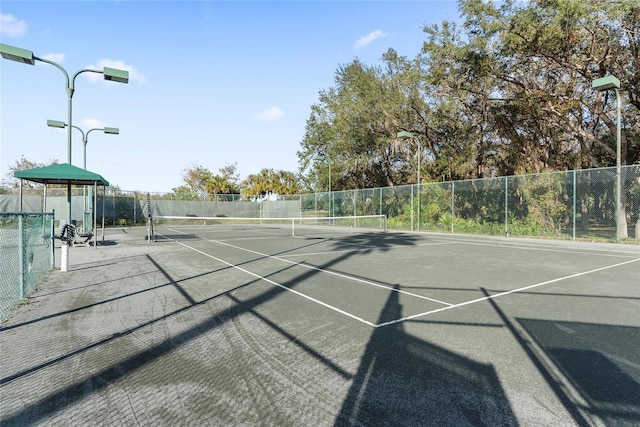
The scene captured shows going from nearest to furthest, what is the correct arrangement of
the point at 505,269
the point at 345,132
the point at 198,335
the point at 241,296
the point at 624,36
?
1. the point at 198,335
2. the point at 241,296
3. the point at 505,269
4. the point at 624,36
5. the point at 345,132

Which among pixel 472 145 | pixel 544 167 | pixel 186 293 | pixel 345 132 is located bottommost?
pixel 186 293

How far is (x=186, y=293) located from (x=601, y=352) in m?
6.33

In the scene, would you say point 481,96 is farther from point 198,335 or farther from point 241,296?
point 198,335

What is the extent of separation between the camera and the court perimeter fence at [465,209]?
8148mm

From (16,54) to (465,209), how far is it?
72.0 ft

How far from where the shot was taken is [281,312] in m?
5.48

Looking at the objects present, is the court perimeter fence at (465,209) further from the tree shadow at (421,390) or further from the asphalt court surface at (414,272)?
the tree shadow at (421,390)

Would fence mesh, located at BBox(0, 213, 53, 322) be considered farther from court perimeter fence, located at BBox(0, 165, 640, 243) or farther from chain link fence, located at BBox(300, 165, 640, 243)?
chain link fence, located at BBox(300, 165, 640, 243)

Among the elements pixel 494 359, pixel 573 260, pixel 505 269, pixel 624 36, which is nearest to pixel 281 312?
pixel 494 359

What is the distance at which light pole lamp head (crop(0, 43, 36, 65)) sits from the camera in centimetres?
1013

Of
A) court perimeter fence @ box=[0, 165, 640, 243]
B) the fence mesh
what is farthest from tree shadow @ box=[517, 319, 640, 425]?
court perimeter fence @ box=[0, 165, 640, 243]

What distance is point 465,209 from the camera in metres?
22.2

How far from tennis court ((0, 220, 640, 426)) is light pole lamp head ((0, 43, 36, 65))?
283 inches

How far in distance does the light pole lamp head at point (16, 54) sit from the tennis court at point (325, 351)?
7.20 metres
